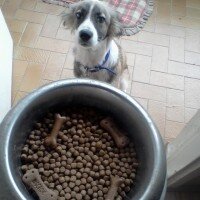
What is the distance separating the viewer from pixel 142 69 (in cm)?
192

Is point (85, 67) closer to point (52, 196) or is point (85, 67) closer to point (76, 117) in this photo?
point (76, 117)

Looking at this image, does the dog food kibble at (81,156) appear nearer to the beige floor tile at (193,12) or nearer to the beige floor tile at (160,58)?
the beige floor tile at (160,58)

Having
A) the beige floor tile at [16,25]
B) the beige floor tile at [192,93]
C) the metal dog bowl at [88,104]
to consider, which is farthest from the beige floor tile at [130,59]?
the metal dog bowl at [88,104]

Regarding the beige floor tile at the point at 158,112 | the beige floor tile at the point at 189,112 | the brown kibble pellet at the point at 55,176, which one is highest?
the brown kibble pellet at the point at 55,176

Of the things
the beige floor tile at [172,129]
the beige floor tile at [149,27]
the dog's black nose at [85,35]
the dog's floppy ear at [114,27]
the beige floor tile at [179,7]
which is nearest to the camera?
the dog's black nose at [85,35]

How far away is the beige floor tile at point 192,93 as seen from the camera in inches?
71.6

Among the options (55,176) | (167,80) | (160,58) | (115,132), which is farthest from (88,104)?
(160,58)

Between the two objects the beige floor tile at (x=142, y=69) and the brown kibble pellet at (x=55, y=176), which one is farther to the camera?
the beige floor tile at (x=142, y=69)

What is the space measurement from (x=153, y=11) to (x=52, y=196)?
1.67 meters

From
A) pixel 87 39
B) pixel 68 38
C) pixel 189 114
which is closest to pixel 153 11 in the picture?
pixel 68 38

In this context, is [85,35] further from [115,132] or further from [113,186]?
[113,186]

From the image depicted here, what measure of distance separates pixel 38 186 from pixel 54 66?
3.50 ft

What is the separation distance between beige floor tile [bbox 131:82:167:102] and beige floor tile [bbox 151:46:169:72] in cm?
15

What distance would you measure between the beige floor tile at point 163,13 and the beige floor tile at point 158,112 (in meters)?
0.69
